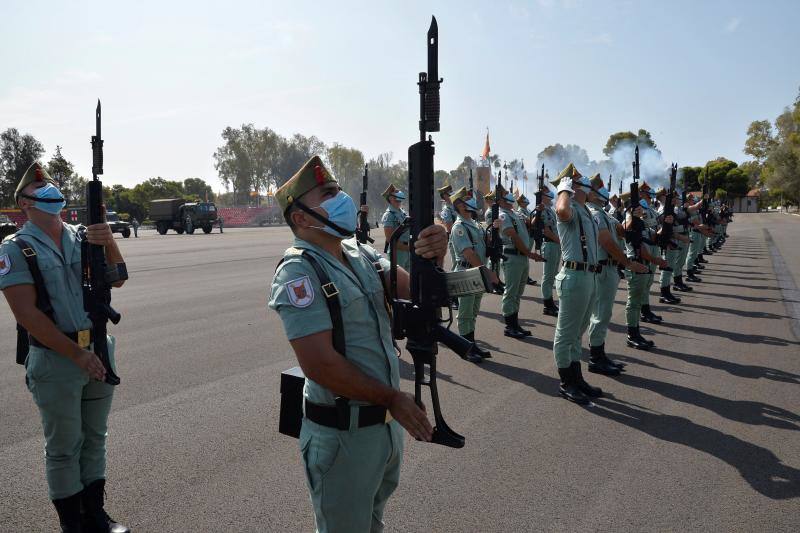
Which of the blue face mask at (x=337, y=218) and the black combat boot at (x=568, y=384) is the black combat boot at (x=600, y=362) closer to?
the black combat boot at (x=568, y=384)

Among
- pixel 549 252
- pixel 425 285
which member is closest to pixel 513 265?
pixel 549 252

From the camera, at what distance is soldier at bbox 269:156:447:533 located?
2.09 m

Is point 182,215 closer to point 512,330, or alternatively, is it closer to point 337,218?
point 512,330

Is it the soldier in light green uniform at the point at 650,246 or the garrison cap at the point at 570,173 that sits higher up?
the garrison cap at the point at 570,173

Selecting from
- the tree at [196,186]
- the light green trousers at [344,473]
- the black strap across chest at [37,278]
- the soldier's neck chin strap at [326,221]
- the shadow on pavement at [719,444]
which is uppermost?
the tree at [196,186]

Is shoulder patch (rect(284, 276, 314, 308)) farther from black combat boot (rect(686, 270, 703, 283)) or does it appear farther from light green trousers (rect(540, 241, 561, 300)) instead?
black combat boot (rect(686, 270, 703, 283))

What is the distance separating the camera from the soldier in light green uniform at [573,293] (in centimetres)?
577

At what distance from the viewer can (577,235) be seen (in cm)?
592

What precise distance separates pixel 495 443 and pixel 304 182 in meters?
3.14

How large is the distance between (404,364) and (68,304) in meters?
4.31

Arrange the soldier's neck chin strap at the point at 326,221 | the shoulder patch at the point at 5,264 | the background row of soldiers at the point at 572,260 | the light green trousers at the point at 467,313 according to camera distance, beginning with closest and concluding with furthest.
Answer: the soldier's neck chin strap at the point at 326,221 → the shoulder patch at the point at 5,264 → the background row of soldiers at the point at 572,260 → the light green trousers at the point at 467,313

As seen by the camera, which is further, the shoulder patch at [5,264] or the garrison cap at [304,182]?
the shoulder patch at [5,264]

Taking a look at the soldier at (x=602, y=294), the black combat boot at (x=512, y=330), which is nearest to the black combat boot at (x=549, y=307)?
the black combat boot at (x=512, y=330)

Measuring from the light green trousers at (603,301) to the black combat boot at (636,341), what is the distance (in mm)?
1473
